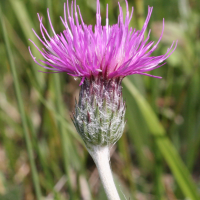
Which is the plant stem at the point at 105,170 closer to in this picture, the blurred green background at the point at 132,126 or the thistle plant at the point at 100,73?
the thistle plant at the point at 100,73

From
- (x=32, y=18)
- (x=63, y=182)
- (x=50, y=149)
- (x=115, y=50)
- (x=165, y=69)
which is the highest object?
(x=32, y=18)

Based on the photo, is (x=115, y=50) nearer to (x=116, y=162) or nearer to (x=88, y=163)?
(x=116, y=162)

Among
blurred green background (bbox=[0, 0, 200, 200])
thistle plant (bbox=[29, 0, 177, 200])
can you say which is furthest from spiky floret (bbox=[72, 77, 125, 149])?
blurred green background (bbox=[0, 0, 200, 200])

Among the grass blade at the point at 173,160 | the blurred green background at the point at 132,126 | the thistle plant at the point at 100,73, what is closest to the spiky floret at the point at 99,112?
the thistle plant at the point at 100,73

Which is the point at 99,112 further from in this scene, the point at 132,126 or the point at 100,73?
the point at 132,126

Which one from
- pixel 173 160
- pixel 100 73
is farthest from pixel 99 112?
pixel 173 160

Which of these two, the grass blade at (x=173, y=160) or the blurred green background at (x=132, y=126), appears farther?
the blurred green background at (x=132, y=126)

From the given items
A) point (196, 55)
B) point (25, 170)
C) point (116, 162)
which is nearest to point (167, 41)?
point (196, 55)
